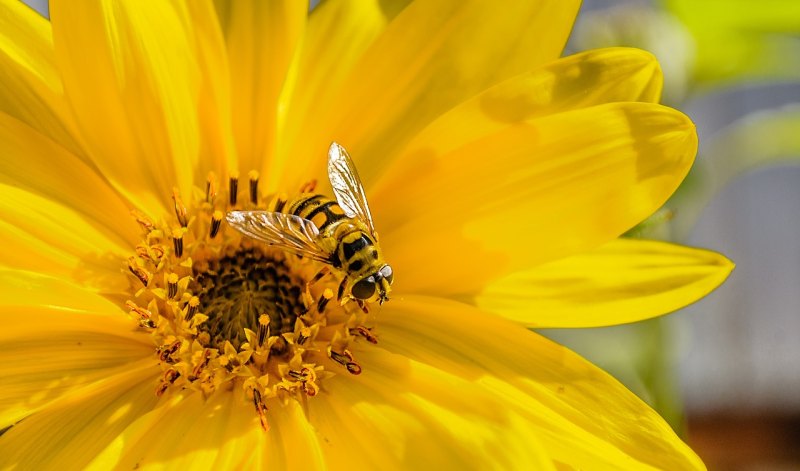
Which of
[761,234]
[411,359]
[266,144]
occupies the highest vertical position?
[266,144]

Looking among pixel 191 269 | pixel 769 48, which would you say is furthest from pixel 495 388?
pixel 769 48

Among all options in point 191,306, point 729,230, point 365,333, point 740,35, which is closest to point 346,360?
point 365,333

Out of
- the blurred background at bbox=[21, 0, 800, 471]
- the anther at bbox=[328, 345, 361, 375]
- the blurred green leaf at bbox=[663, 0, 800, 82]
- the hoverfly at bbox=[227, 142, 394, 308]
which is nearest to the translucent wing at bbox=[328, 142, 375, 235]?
the hoverfly at bbox=[227, 142, 394, 308]

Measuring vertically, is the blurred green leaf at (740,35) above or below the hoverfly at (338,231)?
above

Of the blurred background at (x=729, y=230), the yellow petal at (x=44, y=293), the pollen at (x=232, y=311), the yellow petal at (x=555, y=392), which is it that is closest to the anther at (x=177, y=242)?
the pollen at (x=232, y=311)

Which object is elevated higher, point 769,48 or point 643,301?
point 769,48

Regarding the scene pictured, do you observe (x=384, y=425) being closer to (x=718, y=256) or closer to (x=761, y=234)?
(x=718, y=256)

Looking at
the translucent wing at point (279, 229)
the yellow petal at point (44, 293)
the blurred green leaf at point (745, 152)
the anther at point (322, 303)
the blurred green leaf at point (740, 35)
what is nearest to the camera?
the yellow petal at point (44, 293)

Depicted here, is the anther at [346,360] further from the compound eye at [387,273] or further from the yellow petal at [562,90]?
the yellow petal at [562,90]
